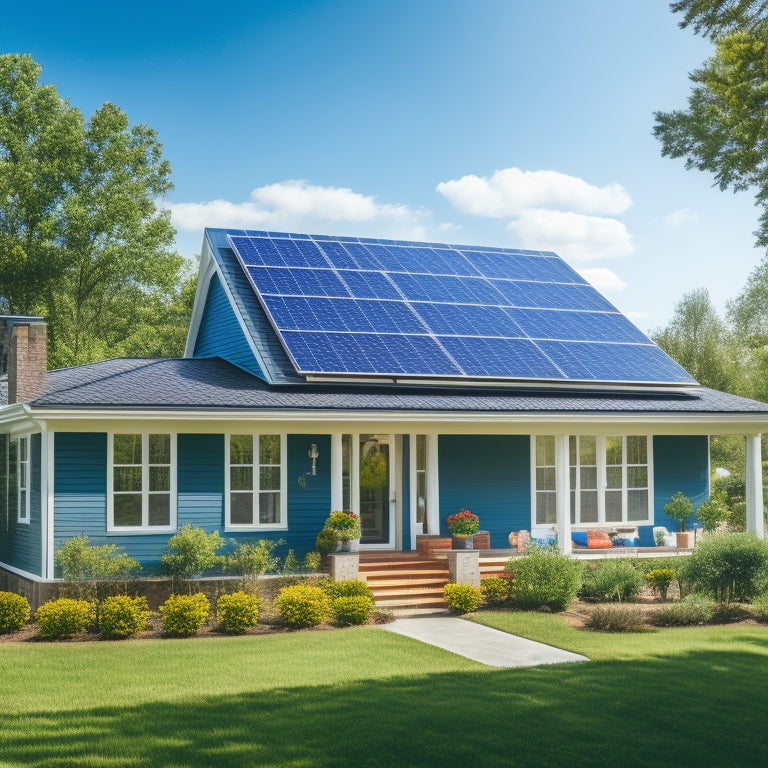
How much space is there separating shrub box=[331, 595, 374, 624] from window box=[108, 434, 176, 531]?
3420mm

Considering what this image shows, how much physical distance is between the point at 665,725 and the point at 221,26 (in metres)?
27.2

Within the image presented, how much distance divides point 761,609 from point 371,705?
332 inches

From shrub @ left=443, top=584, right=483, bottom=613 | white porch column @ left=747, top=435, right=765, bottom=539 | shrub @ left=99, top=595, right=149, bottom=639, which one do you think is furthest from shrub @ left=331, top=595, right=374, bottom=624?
white porch column @ left=747, top=435, right=765, bottom=539

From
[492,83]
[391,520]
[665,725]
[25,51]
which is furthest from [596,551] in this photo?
[25,51]

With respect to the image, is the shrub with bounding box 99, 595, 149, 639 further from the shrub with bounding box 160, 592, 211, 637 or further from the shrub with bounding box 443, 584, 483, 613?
the shrub with bounding box 443, 584, 483, 613

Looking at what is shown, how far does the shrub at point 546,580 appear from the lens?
16.0 metres

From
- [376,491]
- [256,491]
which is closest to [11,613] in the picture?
[256,491]

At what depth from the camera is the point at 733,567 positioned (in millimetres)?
16250

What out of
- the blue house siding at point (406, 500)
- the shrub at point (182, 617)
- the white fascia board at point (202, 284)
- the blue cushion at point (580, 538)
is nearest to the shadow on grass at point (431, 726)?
the shrub at point (182, 617)

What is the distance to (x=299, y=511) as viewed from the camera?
1734 centimetres

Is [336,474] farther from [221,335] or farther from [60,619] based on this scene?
[221,335]

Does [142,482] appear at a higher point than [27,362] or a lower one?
lower

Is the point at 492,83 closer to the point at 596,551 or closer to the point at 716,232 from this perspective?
the point at 596,551

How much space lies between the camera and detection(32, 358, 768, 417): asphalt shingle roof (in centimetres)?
1580
